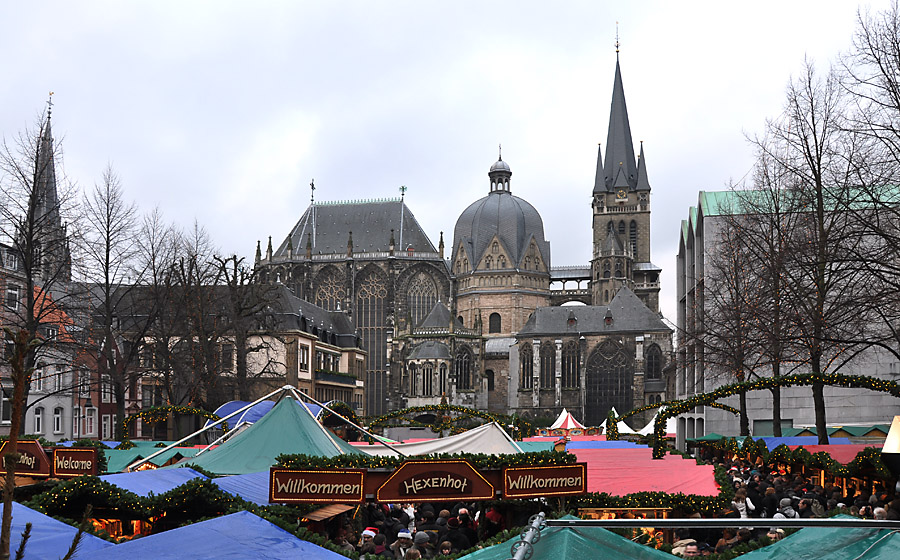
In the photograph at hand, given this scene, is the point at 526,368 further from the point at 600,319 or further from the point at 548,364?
the point at 600,319

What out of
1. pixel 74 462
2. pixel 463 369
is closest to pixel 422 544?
pixel 74 462

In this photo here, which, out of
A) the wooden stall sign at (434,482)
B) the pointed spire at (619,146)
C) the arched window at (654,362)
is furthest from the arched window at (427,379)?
the wooden stall sign at (434,482)

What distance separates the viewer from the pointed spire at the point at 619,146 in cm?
11125

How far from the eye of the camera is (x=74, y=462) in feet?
48.0

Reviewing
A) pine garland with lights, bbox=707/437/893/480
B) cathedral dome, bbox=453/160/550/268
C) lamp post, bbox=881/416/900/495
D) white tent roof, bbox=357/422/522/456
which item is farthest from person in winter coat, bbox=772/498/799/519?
cathedral dome, bbox=453/160/550/268

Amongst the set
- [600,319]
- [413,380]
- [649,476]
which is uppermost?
[600,319]

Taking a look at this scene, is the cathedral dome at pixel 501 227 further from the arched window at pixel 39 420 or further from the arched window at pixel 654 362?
the arched window at pixel 39 420

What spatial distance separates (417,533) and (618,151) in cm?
10187

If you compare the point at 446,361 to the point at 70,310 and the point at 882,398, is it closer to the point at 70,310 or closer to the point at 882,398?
the point at 882,398

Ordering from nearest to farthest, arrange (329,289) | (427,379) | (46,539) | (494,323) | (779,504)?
(46,539)
(779,504)
(427,379)
(494,323)
(329,289)

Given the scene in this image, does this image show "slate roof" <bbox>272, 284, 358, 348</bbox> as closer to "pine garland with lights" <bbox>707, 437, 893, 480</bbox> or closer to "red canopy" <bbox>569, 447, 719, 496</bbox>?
"pine garland with lights" <bbox>707, 437, 893, 480</bbox>

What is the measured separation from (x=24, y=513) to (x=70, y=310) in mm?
17646

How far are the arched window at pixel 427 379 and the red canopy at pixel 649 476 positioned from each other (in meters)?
70.1

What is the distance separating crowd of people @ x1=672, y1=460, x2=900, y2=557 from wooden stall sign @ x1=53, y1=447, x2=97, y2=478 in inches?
333
